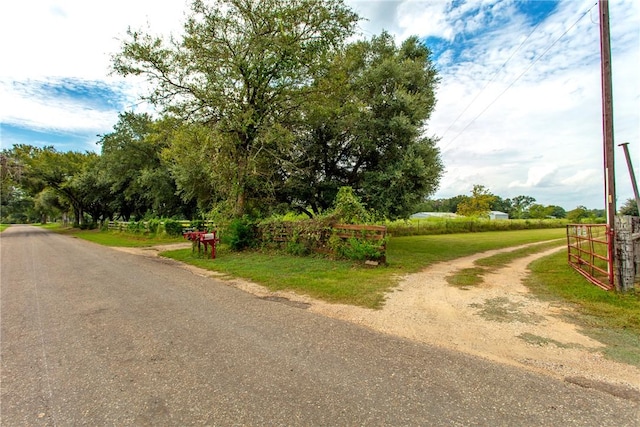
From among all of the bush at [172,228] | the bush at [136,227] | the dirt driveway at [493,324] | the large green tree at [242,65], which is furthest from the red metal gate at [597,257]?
the bush at [136,227]

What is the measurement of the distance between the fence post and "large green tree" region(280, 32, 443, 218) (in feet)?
27.3

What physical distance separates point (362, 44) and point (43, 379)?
17.0m

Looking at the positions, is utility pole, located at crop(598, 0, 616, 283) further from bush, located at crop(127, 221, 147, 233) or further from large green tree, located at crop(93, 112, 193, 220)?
large green tree, located at crop(93, 112, 193, 220)

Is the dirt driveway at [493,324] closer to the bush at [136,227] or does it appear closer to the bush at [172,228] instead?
the bush at [172,228]

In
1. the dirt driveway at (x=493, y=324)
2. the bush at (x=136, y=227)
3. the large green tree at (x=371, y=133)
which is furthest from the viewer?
Answer: the bush at (x=136, y=227)

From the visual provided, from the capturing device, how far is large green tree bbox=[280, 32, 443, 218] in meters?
13.7

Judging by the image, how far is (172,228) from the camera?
20406 mm

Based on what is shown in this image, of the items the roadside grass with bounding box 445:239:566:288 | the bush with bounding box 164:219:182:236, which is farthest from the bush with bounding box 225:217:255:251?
the bush with bounding box 164:219:182:236

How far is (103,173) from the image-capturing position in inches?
1083

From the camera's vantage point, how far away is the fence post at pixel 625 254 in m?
5.39

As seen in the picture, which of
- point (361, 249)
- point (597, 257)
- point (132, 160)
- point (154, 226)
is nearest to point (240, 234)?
point (361, 249)

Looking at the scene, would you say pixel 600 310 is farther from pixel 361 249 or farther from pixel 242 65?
pixel 242 65

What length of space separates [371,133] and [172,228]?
14.4 m

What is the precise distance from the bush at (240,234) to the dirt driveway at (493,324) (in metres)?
5.50
